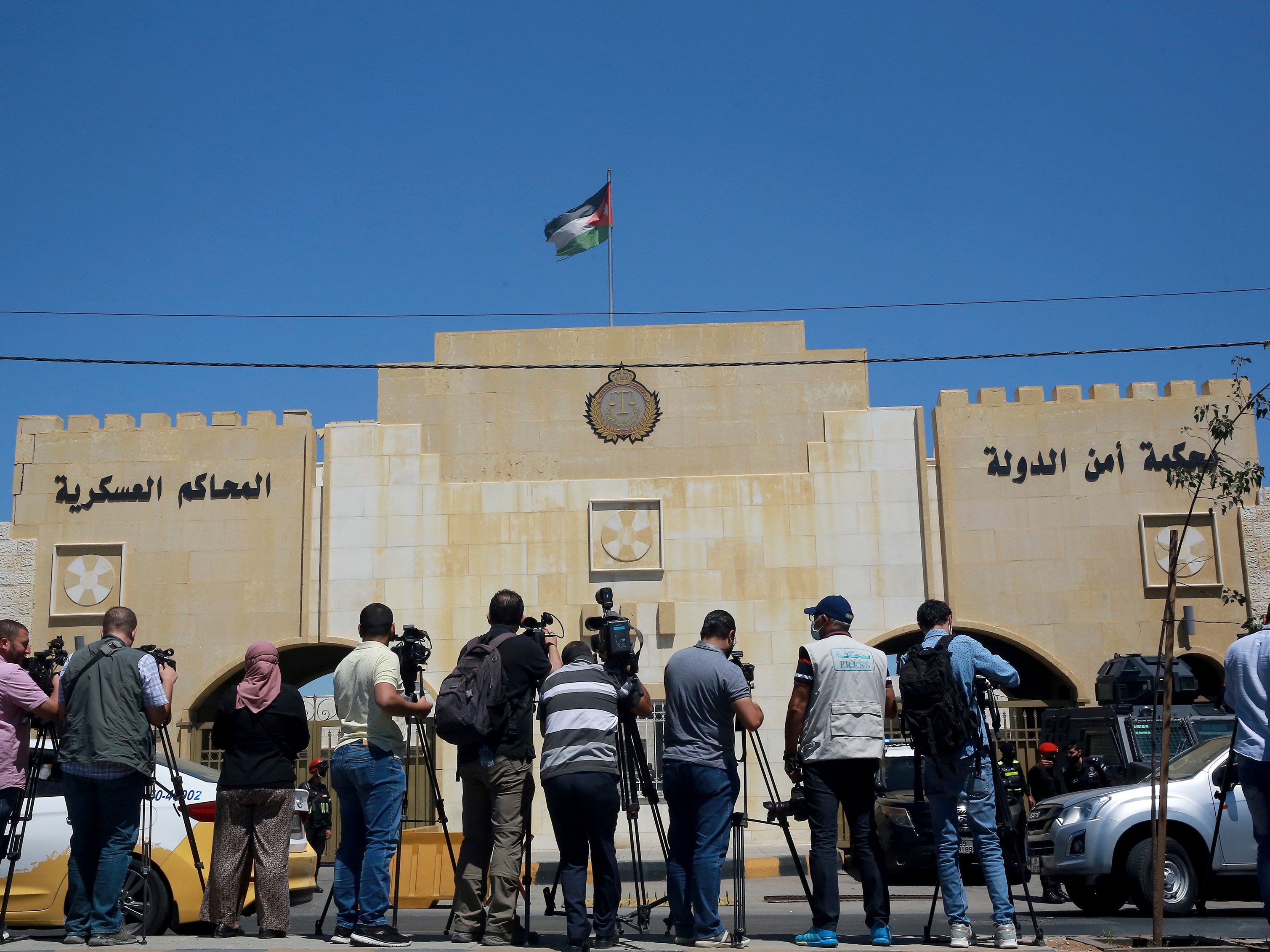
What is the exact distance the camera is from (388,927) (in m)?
6.86

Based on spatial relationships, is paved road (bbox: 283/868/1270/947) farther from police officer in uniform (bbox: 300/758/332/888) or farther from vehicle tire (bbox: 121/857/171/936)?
police officer in uniform (bbox: 300/758/332/888)

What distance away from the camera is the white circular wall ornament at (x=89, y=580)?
69.6ft

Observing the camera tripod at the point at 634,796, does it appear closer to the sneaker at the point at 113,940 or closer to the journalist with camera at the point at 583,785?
the journalist with camera at the point at 583,785

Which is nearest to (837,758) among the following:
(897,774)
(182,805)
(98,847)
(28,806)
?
(98,847)

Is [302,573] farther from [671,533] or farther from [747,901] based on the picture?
[747,901]

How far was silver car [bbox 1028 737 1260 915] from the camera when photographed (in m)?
10.1

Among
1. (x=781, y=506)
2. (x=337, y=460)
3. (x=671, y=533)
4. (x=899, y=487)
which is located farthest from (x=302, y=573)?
(x=899, y=487)

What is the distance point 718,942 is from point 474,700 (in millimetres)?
1905

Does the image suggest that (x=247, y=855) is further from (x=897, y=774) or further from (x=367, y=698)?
(x=897, y=774)

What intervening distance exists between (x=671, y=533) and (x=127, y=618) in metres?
14.5

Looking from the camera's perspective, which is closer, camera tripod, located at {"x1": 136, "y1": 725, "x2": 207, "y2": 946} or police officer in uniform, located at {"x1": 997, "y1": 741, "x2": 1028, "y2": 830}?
camera tripod, located at {"x1": 136, "y1": 725, "x2": 207, "y2": 946}

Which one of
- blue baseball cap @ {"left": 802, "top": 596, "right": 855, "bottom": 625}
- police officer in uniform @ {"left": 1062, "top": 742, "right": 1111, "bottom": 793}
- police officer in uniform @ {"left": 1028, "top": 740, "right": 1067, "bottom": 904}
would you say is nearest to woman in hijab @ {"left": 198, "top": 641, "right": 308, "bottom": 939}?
blue baseball cap @ {"left": 802, "top": 596, "right": 855, "bottom": 625}

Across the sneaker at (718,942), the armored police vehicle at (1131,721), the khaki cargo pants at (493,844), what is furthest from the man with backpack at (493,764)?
the armored police vehicle at (1131,721)

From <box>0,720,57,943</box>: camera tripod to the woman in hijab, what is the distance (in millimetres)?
1042
